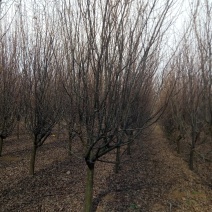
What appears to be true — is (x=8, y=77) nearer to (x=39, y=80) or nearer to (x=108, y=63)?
(x=39, y=80)

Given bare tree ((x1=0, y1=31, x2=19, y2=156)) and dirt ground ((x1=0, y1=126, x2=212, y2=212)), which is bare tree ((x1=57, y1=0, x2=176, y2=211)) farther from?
bare tree ((x1=0, y1=31, x2=19, y2=156))

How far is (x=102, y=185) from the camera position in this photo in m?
4.33

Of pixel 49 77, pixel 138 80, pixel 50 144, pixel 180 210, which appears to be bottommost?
pixel 180 210

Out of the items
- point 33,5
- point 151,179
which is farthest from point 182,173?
point 33,5

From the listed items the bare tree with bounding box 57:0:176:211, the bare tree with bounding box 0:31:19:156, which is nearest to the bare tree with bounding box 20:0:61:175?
the bare tree with bounding box 0:31:19:156

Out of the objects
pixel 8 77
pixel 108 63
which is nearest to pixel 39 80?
pixel 8 77

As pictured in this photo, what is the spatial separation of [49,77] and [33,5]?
57.0 inches

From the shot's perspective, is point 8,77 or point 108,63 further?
point 8,77

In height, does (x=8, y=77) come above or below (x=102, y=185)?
above

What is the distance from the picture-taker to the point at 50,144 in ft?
24.7

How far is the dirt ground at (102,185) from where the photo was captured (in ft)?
11.6

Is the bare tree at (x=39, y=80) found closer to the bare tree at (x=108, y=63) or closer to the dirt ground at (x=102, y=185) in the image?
the dirt ground at (x=102, y=185)

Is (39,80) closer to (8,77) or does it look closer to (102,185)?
(8,77)

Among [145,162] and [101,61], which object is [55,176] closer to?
[145,162]
